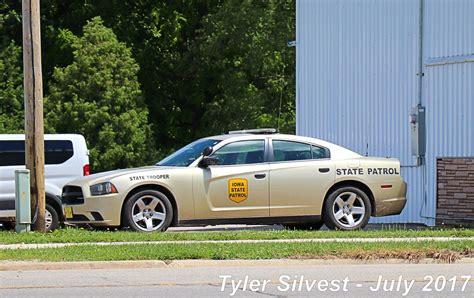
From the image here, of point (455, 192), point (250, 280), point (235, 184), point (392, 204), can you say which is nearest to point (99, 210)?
point (235, 184)

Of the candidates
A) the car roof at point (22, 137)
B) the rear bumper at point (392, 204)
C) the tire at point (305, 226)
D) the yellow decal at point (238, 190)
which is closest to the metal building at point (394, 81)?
the rear bumper at point (392, 204)

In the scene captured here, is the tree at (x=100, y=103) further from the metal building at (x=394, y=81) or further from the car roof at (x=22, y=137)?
the car roof at (x=22, y=137)

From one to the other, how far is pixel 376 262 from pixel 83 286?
13.7ft

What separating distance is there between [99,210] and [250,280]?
5222 mm

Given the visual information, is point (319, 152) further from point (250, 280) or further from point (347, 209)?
point (250, 280)

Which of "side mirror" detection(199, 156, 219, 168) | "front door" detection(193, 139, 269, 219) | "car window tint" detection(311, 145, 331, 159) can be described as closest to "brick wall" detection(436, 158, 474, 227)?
"car window tint" detection(311, 145, 331, 159)

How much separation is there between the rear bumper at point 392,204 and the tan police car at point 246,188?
0.06 feet

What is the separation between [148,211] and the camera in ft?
55.9

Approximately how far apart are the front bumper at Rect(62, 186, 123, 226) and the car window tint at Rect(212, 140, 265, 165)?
1901 mm

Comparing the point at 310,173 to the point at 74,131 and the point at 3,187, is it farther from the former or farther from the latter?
the point at 74,131

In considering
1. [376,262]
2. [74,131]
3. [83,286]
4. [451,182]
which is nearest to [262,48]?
[74,131]

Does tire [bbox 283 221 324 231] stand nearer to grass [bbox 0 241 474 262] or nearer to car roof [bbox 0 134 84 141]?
grass [bbox 0 241 474 262]

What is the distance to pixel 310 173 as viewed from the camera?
17766mm

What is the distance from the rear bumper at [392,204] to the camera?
18078 mm
